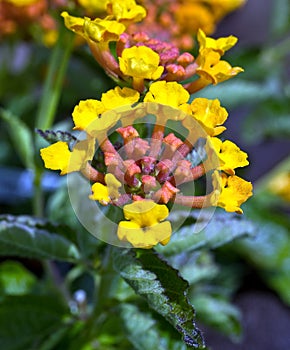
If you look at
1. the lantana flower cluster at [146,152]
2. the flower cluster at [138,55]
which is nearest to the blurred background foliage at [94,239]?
the lantana flower cluster at [146,152]

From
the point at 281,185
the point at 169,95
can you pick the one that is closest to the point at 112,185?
the point at 169,95

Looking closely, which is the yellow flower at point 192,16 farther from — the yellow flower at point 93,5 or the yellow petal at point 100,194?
the yellow petal at point 100,194

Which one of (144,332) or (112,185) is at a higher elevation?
(112,185)

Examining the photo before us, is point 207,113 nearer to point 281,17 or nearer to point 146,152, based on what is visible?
point 146,152

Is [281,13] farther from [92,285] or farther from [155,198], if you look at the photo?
[155,198]

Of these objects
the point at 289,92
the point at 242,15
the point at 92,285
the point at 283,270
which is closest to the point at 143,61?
the point at 92,285

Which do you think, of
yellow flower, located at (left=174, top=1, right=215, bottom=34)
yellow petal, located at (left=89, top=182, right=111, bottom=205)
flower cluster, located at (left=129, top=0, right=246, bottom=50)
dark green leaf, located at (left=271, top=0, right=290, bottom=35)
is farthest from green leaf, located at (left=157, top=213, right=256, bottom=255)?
dark green leaf, located at (left=271, top=0, right=290, bottom=35)

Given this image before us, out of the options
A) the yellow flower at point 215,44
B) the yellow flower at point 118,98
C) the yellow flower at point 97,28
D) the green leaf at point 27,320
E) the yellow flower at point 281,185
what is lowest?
the yellow flower at point 281,185
